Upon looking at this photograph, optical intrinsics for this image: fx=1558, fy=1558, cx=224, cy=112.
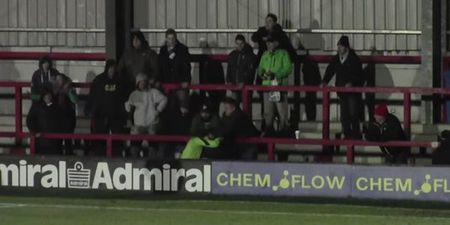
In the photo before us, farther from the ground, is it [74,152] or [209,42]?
[209,42]

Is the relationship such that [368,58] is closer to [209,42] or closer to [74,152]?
[209,42]

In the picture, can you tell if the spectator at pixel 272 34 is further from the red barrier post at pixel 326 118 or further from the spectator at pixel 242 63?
the red barrier post at pixel 326 118

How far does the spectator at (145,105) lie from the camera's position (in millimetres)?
25141

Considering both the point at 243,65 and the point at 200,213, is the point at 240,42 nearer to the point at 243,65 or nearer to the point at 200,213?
the point at 243,65

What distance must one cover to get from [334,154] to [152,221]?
5.48m

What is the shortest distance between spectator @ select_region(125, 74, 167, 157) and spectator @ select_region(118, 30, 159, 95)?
45 centimetres

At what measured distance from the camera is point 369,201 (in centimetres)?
2269

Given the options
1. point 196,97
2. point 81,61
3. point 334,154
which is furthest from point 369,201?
point 81,61

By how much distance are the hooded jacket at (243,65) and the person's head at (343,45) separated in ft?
4.80

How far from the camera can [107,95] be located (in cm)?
2566

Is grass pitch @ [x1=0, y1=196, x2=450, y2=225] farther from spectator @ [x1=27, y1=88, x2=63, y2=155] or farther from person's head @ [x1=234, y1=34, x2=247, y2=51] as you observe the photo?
person's head @ [x1=234, y1=34, x2=247, y2=51]

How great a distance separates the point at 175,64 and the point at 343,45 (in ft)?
9.39

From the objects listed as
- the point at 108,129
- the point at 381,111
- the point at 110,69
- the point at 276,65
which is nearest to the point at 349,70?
the point at 276,65

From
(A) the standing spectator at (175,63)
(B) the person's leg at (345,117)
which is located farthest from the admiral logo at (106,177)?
(B) the person's leg at (345,117)
